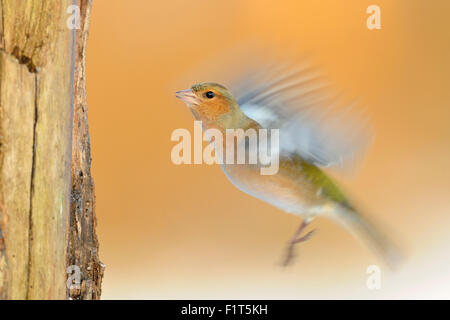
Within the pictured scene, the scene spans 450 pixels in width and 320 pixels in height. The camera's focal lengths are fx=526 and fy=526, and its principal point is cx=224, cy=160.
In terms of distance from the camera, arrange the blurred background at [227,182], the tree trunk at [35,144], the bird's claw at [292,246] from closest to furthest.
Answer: the tree trunk at [35,144] → the bird's claw at [292,246] → the blurred background at [227,182]

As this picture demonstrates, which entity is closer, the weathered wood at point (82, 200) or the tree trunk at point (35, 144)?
the tree trunk at point (35, 144)

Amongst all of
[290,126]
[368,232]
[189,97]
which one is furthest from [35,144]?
[368,232]

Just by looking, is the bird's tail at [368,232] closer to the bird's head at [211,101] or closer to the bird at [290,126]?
the bird at [290,126]

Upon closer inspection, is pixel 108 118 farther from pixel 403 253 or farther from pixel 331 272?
pixel 403 253

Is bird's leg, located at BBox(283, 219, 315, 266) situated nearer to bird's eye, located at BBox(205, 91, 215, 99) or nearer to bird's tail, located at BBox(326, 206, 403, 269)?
bird's tail, located at BBox(326, 206, 403, 269)

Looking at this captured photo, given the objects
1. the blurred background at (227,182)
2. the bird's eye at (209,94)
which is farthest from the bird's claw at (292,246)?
the blurred background at (227,182)

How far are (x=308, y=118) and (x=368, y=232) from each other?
0.80 ft

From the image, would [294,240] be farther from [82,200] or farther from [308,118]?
[82,200]

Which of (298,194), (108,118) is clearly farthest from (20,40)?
(108,118)

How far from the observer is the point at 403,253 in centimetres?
83

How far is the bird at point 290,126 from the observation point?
0.73 meters

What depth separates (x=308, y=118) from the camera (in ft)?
2.42

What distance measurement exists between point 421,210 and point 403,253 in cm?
120

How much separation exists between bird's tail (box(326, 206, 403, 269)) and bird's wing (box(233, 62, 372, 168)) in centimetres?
13
